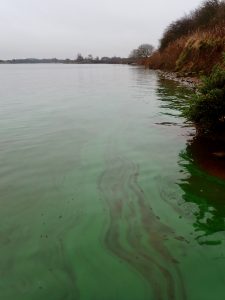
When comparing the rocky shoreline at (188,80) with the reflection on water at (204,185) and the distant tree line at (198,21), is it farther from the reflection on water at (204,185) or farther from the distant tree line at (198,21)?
the distant tree line at (198,21)

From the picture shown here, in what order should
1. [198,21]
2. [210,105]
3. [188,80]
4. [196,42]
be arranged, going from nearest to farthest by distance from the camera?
1. [210,105]
2. [188,80]
3. [196,42]
4. [198,21]

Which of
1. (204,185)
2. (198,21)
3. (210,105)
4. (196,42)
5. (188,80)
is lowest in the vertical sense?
(188,80)

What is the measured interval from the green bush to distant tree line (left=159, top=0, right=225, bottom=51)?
32343 millimetres

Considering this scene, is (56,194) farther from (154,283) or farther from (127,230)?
(154,283)

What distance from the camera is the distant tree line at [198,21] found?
43250mm

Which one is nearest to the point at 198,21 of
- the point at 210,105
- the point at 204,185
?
the point at 210,105

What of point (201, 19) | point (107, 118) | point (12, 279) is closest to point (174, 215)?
point (12, 279)

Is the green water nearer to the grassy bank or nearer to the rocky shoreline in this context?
the grassy bank

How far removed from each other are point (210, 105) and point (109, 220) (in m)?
4.94

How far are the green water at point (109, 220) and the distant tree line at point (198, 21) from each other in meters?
34.9

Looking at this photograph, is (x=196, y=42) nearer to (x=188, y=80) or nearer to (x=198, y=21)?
(x=188, y=80)

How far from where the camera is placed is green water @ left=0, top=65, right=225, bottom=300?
384 centimetres

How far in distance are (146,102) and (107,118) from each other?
4908mm

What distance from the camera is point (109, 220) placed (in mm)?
5191
